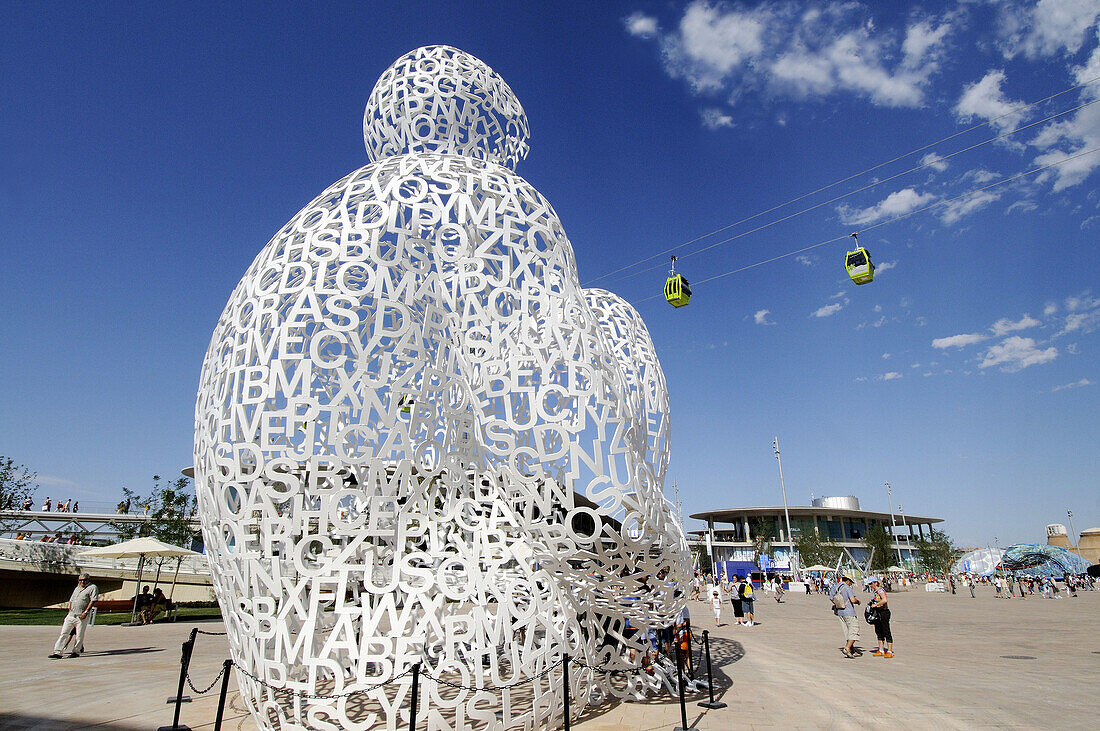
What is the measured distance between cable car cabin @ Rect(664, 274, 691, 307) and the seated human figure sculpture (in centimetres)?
576

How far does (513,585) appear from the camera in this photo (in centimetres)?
654

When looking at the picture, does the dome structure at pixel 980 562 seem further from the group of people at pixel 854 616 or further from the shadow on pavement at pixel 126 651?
the shadow on pavement at pixel 126 651

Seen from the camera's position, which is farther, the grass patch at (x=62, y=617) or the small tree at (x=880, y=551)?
the small tree at (x=880, y=551)

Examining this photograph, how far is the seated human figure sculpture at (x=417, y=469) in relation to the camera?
583 centimetres

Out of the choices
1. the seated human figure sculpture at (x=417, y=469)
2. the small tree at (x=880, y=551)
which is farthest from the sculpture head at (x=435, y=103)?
the small tree at (x=880, y=551)

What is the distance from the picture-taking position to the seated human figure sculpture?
19.1 feet

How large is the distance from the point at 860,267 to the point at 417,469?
9.04m

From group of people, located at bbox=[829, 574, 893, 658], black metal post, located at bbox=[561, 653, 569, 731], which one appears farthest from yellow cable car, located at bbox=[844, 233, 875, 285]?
black metal post, located at bbox=[561, 653, 569, 731]

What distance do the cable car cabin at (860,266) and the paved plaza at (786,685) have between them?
6.68 metres

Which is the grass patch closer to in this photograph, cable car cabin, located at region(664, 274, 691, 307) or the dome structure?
cable car cabin, located at region(664, 274, 691, 307)

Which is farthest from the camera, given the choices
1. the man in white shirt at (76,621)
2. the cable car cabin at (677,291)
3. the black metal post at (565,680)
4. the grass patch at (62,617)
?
the grass patch at (62,617)

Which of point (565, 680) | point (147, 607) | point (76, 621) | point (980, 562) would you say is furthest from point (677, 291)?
point (980, 562)

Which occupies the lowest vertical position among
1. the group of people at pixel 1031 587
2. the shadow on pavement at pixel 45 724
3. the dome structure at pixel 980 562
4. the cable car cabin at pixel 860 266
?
the group of people at pixel 1031 587

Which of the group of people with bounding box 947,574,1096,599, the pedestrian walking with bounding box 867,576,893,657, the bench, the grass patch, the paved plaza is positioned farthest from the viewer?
the group of people with bounding box 947,574,1096,599
